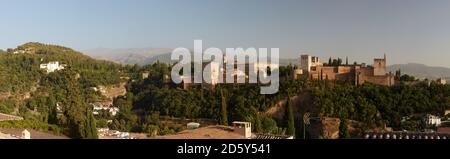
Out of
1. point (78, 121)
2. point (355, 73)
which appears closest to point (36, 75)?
point (78, 121)

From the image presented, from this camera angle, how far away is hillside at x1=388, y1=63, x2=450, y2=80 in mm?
19214

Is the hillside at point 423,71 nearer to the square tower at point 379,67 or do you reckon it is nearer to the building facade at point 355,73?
the square tower at point 379,67

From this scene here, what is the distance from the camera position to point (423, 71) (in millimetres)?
20078

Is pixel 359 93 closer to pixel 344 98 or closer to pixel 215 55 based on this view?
pixel 344 98

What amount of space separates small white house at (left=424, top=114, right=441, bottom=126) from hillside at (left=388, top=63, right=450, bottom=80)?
4.96 meters

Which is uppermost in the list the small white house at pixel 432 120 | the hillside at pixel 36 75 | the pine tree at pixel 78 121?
the hillside at pixel 36 75

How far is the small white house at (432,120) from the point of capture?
13.6 metres

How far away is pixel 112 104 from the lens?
2219 cm

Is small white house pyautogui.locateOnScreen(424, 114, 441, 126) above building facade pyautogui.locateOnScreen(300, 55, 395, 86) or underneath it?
underneath

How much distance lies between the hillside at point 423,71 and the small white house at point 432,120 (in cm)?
496

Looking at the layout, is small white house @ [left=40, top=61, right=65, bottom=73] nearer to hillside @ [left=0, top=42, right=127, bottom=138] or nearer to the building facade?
hillside @ [left=0, top=42, right=127, bottom=138]

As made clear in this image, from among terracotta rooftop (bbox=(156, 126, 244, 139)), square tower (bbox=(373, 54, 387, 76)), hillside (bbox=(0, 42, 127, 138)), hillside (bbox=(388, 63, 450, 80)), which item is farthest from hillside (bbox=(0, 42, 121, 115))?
hillside (bbox=(388, 63, 450, 80))

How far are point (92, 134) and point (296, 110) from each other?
7.92 m

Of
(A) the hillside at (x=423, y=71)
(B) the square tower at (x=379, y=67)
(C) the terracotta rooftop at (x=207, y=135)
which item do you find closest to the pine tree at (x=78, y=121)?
(C) the terracotta rooftop at (x=207, y=135)
